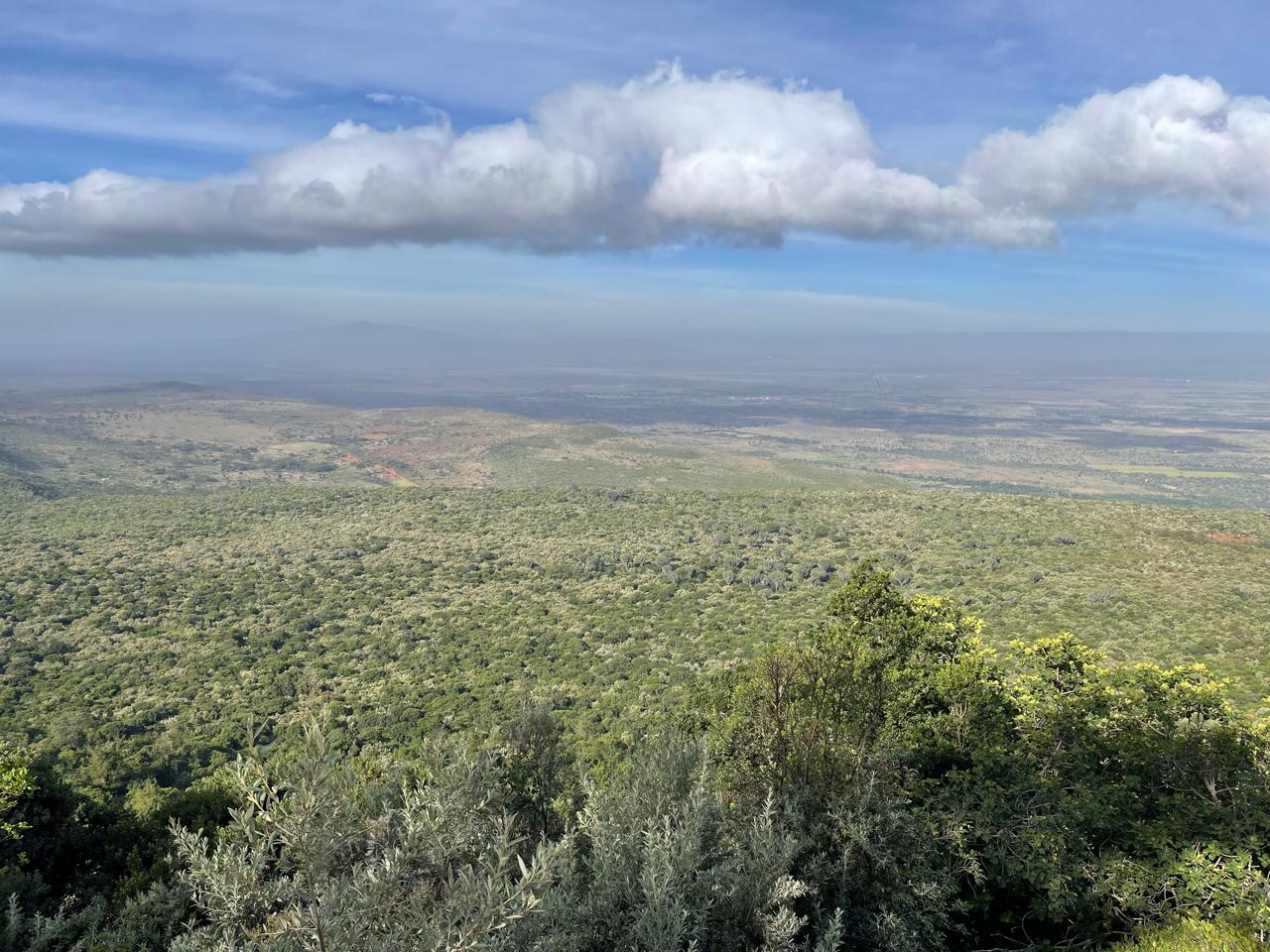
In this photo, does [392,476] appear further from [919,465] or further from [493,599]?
[919,465]

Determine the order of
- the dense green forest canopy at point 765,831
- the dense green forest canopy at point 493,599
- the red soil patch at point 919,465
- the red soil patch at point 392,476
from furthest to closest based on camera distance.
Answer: the red soil patch at point 919,465, the red soil patch at point 392,476, the dense green forest canopy at point 493,599, the dense green forest canopy at point 765,831

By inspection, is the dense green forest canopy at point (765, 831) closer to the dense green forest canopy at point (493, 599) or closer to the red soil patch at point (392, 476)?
the dense green forest canopy at point (493, 599)

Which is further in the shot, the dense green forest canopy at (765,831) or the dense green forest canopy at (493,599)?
the dense green forest canopy at (493,599)

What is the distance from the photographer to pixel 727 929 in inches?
301

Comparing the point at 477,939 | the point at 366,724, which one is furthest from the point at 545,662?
the point at 477,939

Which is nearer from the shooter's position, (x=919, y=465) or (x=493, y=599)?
(x=493, y=599)

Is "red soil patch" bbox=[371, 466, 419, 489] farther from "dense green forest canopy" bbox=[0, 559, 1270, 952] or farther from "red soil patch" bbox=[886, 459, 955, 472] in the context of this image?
"dense green forest canopy" bbox=[0, 559, 1270, 952]

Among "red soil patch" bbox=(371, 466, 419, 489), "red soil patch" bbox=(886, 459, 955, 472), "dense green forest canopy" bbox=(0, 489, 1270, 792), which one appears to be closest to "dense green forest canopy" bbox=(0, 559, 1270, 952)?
"dense green forest canopy" bbox=(0, 489, 1270, 792)

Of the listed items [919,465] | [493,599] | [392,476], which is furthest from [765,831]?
[919,465]

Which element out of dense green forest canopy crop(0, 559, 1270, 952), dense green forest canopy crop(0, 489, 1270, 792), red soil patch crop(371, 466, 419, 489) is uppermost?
dense green forest canopy crop(0, 559, 1270, 952)

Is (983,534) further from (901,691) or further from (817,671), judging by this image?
(817,671)

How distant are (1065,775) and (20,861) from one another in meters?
20.8

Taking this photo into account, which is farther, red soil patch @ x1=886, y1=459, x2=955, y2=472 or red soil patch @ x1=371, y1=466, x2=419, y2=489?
red soil patch @ x1=886, y1=459, x2=955, y2=472

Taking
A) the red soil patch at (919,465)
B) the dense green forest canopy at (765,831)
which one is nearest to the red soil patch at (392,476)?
the red soil patch at (919,465)
